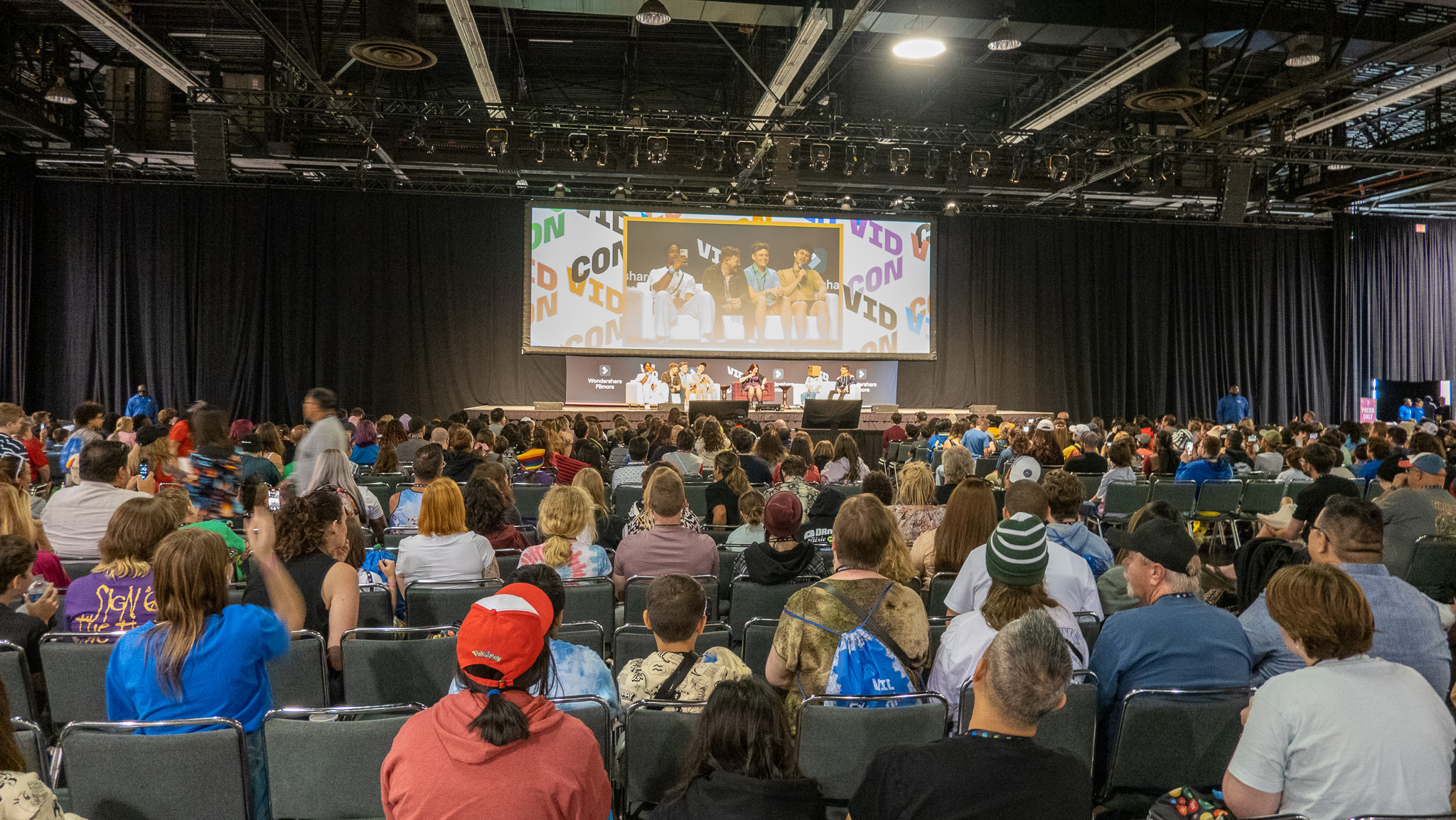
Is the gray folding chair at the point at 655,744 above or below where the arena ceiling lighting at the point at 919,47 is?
below

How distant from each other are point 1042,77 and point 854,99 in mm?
2933

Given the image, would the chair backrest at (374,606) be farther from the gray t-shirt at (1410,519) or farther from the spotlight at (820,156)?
the spotlight at (820,156)

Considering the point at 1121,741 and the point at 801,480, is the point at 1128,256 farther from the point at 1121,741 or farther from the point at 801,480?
the point at 1121,741

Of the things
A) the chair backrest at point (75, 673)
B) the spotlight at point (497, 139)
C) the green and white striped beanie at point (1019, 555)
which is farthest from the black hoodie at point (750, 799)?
the spotlight at point (497, 139)

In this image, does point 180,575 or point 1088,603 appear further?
point 1088,603

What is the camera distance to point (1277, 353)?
2031 centimetres

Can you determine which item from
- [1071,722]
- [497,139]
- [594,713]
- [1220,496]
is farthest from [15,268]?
[1071,722]

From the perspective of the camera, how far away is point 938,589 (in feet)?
13.8

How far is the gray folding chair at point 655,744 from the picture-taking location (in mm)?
2420

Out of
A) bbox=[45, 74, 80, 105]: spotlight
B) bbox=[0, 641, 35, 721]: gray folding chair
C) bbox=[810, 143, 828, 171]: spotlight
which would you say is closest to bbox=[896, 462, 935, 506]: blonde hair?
bbox=[0, 641, 35, 721]: gray folding chair

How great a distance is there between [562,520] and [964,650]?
2256 millimetres

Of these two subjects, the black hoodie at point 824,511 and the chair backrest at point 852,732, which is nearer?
the chair backrest at point 852,732

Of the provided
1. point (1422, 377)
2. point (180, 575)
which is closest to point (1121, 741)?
point (180, 575)

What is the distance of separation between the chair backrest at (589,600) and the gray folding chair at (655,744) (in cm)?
158
